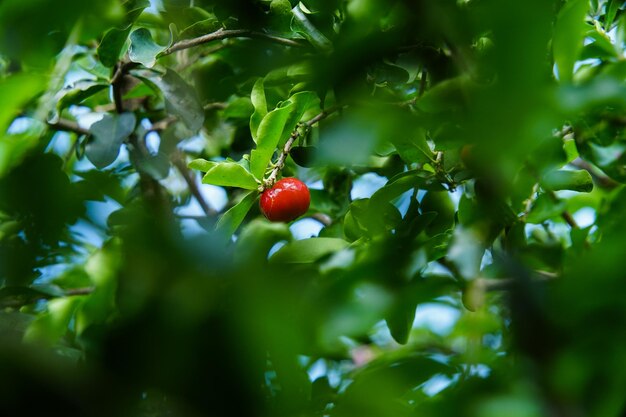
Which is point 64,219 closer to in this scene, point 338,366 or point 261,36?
point 261,36

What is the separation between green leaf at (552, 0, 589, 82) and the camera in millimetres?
723

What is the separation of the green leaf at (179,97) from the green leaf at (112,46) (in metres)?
0.12

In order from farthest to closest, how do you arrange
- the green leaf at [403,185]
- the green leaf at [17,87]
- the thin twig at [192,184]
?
the thin twig at [192,184]
the green leaf at [403,185]
the green leaf at [17,87]

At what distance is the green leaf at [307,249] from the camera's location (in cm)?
63

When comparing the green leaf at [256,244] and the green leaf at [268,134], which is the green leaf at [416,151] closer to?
the green leaf at [268,134]

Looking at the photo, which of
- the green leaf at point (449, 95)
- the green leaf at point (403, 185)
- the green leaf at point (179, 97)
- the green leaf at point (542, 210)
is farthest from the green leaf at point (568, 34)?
the green leaf at point (179, 97)

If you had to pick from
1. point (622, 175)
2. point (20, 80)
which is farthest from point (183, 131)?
point (20, 80)

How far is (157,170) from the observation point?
169cm

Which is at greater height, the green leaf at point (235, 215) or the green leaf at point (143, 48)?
the green leaf at point (143, 48)

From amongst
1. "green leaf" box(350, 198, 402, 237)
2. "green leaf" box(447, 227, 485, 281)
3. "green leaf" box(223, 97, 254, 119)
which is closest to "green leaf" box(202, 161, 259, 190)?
A: "green leaf" box(350, 198, 402, 237)

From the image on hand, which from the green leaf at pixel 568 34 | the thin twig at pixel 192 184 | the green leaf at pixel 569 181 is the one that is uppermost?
the green leaf at pixel 568 34

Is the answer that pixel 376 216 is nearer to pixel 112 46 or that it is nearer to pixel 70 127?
pixel 112 46

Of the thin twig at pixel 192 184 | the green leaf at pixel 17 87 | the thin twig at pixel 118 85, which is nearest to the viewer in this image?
the green leaf at pixel 17 87

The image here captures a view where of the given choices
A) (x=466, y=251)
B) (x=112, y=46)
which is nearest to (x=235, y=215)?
(x=112, y=46)
